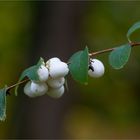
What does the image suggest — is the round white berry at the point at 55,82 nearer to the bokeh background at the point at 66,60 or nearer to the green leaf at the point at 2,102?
the green leaf at the point at 2,102

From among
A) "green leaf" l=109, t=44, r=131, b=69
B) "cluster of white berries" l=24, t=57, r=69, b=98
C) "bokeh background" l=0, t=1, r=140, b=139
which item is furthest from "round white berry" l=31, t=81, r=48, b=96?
"bokeh background" l=0, t=1, r=140, b=139

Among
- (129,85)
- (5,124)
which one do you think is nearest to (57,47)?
(5,124)

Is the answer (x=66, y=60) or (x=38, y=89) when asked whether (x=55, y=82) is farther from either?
(x=66, y=60)

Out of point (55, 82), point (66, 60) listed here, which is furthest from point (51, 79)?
point (66, 60)

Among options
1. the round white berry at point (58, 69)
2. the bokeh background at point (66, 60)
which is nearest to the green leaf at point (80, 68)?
the round white berry at point (58, 69)

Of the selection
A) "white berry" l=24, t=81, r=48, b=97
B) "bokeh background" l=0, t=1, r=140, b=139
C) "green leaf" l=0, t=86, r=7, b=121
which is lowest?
"green leaf" l=0, t=86, r=7, b=121

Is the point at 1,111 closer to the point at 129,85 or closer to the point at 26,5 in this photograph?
the point at 26,5

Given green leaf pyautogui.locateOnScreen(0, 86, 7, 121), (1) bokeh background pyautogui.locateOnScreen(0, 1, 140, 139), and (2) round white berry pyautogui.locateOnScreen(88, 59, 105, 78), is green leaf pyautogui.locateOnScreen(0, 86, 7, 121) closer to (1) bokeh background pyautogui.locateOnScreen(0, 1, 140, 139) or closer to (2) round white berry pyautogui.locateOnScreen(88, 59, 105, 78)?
(2) round white berry pyautogui.locateOnScreen(88, 59, 105, 78)
